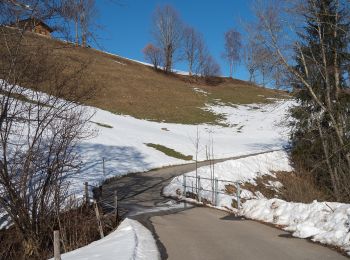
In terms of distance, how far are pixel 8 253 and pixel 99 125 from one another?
2573 cm

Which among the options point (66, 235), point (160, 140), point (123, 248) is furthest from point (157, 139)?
point (123, 248)

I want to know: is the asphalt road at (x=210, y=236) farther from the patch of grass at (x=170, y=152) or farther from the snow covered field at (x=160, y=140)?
the patch of grass at (x=170, y=152)

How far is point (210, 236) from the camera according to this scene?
10.2 m

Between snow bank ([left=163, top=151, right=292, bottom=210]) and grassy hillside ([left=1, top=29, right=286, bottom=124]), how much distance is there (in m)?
9.60

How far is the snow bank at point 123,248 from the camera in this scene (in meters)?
8.28

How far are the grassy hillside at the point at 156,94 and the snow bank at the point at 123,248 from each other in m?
31.5

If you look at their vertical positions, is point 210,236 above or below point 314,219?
below

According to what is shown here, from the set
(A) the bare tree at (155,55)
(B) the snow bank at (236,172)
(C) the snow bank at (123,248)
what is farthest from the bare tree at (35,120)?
(A) the bare tree at (155,55)

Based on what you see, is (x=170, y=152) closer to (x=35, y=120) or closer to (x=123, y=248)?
(x=35, y=120)

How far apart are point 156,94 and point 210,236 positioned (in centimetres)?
5144

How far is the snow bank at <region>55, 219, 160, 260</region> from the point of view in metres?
8.28

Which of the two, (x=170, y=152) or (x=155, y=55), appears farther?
(x=155, y=55)

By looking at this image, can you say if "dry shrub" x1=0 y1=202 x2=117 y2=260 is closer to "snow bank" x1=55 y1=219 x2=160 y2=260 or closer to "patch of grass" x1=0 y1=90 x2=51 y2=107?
"snow bank" x1=55 y1=219 x2=160 y2=260

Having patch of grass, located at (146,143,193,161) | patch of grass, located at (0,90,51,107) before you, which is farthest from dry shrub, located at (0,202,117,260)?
patch of grass, located at (146,143,193,161)
